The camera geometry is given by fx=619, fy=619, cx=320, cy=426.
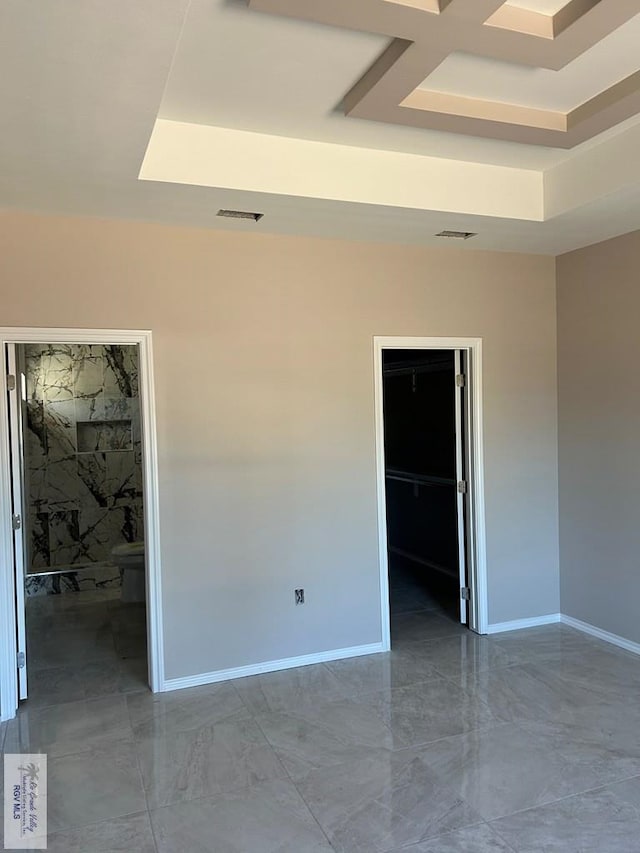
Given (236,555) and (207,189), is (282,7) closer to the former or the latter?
(207,189)

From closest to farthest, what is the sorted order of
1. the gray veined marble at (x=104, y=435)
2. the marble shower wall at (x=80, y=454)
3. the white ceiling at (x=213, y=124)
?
the white ceiling at (x=213, y=124)
the marble shower wall at (x=80, y=454)
the gray veined marble at (x=104, y=435)

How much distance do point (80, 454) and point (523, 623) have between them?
4216 millimetres

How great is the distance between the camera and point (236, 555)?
12.1ft

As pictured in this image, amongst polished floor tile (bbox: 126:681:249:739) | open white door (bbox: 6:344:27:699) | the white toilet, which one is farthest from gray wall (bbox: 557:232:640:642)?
open white door (bbox: 6:344:27:699)

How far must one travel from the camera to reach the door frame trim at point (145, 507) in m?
3.25

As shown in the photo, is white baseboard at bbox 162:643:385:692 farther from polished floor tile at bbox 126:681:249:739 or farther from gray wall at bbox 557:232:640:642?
gray wall at bbox 557:232:640:642

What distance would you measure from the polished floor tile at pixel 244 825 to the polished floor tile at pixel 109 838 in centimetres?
5

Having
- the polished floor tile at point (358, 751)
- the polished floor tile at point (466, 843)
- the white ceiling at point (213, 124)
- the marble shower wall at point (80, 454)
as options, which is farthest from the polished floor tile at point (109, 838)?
the marble shower wall at point (80, 454)

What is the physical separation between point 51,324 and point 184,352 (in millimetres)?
711

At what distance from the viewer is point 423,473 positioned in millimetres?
5668

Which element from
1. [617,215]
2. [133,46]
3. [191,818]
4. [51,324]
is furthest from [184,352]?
[617,215]

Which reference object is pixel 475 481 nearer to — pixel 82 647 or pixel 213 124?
pixel 213 124

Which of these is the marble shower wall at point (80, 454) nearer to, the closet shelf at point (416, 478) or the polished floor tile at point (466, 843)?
the closet shelf at point (416, 478)

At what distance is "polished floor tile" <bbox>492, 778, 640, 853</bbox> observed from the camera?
2242 millimetres
